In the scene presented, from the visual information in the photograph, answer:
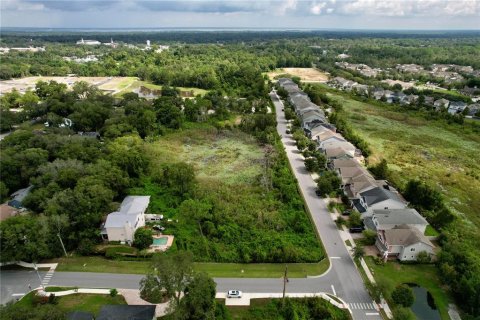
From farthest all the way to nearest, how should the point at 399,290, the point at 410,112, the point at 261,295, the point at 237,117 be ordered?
the point at 410,112, the point at 237,117, the point at 261,295, the point at 399,290

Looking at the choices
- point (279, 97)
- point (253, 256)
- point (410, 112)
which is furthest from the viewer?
point (279, 97)

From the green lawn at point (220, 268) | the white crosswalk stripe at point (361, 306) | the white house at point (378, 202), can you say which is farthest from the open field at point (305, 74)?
the white crosswalk stripe at point (361, 306)

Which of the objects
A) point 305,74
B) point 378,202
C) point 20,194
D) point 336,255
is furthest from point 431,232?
point 305,74

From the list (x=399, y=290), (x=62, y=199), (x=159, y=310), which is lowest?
(x=159, y=310)

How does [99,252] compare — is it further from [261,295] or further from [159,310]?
[261,295]

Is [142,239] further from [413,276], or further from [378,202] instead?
[378,202]

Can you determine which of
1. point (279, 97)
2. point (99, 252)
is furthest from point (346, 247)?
point (279, 97)

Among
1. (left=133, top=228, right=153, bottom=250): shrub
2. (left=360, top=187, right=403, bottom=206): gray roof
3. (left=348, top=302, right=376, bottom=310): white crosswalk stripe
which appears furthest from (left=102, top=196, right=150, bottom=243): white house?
(left=360, top=187, right=403, bottom=206): gray roof
